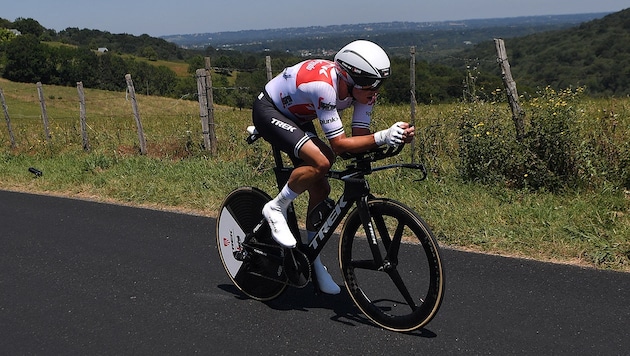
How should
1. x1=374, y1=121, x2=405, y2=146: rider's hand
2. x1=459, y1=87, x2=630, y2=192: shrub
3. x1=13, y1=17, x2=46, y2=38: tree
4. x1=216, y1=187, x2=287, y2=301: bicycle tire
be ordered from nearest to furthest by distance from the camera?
x1=374, y1=121, x2=405, y2=146: rider's hand → x1=216, y1=187, x2=287, y2=301: bicycle tire → x1=459, y1=87, x2=630, y2=192: shrub → x1=13, y1=17, x2=46, y2=38: tree

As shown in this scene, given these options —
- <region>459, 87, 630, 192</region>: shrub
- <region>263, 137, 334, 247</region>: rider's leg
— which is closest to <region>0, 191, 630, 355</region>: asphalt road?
<region>263, 137, 334, 247</region>: rider's leg

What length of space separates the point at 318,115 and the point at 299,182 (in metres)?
0.48

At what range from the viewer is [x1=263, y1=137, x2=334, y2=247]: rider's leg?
3574 mm

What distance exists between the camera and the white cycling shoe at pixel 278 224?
3.84m

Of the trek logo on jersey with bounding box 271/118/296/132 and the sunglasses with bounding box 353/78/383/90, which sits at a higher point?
the sunglasses with bounding box 353/78/383/90

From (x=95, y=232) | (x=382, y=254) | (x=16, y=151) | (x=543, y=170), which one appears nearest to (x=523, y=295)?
(x=382, y=254)

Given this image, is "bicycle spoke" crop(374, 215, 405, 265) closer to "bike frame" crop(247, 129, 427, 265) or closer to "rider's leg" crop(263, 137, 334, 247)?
"bike frame" crop(247, 129, 427, 265)

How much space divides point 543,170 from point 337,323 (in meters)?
4.14

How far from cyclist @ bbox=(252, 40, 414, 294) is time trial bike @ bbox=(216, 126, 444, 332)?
0.15 m

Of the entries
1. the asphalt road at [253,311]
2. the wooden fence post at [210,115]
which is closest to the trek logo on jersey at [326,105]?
the asphalt road at [253,311]

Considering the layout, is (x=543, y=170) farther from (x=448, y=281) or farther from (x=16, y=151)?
(x=16, y=151)

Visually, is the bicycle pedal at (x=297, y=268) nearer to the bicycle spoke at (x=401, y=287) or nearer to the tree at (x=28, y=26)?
the bicycle spoke at (x=401, y=287)

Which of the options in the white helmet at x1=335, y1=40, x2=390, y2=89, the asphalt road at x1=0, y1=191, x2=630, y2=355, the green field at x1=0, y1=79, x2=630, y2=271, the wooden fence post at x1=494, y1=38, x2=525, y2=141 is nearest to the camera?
the white helmet at x1=335, y1=40, x2=390, y2=89

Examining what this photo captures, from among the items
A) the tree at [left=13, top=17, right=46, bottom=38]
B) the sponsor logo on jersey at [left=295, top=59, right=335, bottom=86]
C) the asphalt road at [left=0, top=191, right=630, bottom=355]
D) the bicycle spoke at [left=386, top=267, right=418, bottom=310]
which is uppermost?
the tree at [left=13, top=17, right=46, bottom=38]
